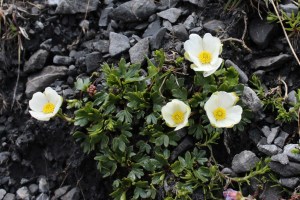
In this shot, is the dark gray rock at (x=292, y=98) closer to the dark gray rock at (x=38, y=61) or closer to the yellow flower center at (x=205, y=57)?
the yellow flower center at (x=205, y=57)

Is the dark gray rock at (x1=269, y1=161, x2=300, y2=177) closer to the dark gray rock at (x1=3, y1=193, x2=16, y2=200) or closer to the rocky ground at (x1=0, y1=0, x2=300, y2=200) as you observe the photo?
the rocky ground at (x1=0, y1=0, x2=300, y2=200)

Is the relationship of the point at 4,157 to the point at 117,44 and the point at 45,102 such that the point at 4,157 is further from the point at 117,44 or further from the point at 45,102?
the point at 117,44

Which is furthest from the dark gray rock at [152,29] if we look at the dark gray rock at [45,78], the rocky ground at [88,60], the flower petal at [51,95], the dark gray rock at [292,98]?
the dark gray rock at [292,98]

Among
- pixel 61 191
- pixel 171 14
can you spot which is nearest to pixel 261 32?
pixel 171 14

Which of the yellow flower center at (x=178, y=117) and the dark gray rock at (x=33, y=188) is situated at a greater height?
the yellow flower center at (x=178, y=117)

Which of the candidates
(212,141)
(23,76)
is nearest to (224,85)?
(212,141)

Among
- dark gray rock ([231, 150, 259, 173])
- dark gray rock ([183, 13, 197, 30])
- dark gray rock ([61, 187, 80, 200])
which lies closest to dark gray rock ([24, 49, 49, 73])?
dark gray rock ([61, 187, 80, 200])
